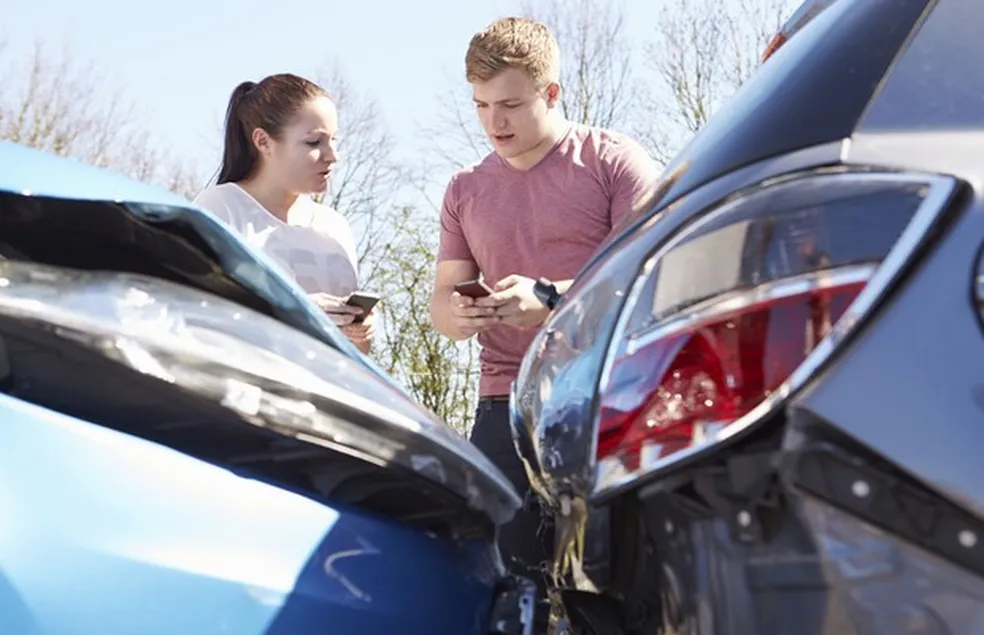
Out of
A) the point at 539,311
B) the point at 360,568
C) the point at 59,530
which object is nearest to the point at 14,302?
the point at 59,530

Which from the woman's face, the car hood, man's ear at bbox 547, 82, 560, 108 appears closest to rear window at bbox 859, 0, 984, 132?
the car hood

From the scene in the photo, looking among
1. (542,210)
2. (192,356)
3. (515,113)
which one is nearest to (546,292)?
(192,356)

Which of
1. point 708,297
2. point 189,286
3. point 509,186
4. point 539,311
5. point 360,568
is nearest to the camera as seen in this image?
point 708,297

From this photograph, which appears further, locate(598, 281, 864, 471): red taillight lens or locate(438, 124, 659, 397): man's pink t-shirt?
locate(438, 124, 659, 397): man's pink t-shirt

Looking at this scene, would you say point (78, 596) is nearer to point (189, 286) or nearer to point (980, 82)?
point (189, 286)

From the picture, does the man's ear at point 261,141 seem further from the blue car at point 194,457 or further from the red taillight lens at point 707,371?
the red taillight lens at point 707,371

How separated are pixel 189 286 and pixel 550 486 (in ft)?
1.61

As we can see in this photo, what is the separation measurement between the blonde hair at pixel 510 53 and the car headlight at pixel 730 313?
220cm

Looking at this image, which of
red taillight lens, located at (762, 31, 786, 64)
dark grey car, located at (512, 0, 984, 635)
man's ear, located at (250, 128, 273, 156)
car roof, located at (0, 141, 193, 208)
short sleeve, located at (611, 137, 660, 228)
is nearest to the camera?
dark grey car, located at (512, 0, 984, 635)

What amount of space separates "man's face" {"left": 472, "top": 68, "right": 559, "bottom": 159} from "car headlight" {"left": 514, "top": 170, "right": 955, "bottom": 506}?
2126 mm

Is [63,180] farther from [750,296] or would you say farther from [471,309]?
[471,309]

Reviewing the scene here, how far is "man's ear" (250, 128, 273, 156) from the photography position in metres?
3.58

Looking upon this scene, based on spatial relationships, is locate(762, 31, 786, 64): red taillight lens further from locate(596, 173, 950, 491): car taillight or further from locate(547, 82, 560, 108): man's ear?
locate(547, 82, 560, 108): man's ear

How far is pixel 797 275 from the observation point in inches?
39.8
